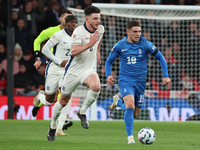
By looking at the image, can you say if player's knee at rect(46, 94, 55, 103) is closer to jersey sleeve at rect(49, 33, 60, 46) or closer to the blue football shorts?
jersey sleeve at rect(49, 33, 60, 46)

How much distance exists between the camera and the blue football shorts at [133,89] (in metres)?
6.15

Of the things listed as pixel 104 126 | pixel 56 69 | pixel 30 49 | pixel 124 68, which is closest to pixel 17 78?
pixel 30 49

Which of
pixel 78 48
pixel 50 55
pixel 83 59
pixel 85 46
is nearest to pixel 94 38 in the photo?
pixel 85 46

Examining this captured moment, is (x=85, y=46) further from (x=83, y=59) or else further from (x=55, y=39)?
(x=55, y=39)

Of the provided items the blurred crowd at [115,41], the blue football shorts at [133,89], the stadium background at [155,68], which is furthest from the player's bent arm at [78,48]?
the blurred crowd at [115,41]

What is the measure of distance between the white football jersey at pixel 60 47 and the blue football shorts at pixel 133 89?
162cm

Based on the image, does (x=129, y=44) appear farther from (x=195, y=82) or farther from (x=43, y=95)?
(x=195, y=82)

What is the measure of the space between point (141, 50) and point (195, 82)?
20.7 feet

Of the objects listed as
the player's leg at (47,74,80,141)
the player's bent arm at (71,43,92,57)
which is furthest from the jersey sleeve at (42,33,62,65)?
the player's bent arm at (71,43,92,57)

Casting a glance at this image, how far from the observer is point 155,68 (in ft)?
41.2

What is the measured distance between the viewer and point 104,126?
375 inches

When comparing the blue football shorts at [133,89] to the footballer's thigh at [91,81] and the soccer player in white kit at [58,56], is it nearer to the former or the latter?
the footballer's thigh at [91,81]

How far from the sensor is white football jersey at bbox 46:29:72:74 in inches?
291

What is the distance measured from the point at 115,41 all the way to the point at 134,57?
596cm
